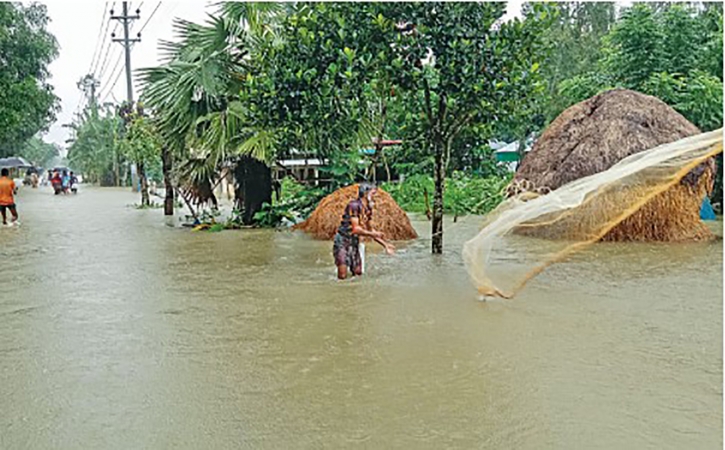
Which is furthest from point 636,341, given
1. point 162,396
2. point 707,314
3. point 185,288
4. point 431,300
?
point 185,288

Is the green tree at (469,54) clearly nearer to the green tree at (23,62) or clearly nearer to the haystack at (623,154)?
the haystack at (623,154)

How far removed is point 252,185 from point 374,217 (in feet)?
12.9

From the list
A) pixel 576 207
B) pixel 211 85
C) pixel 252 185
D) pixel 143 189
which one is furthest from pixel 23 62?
pixel 576 207

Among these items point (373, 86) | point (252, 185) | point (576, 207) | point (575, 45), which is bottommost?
point (576, 207)

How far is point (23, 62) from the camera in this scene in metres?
28.6

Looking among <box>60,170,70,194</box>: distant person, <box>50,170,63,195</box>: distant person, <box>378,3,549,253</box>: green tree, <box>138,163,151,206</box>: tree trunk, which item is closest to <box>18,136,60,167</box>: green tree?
<box>60,170,70,194</box>: distant person

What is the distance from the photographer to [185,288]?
31.3 feet

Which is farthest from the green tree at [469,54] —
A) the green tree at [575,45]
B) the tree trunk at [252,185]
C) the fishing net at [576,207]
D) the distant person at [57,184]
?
the distant person at [57,184]

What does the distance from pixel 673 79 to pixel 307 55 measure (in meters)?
11.7

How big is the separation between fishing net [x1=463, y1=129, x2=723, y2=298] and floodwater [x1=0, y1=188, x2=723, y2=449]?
451 millimetres

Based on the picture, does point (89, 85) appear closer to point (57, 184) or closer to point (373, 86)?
point (57, 184)

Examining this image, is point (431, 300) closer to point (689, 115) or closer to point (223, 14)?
point (223, 14)

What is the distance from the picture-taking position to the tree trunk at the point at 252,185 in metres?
17.0

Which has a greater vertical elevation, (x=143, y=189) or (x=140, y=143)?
(x=140, y=143)
